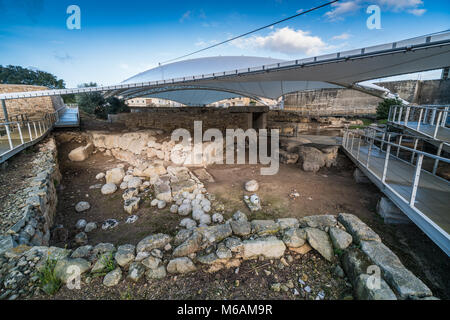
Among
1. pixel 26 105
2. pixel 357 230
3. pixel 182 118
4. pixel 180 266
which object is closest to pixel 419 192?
pixel 357 230

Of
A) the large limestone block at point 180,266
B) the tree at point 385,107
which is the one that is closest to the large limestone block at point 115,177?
the large limestone block at point 180,266

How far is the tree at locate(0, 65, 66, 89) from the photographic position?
30297 millimetres

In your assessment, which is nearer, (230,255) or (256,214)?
(230,255)

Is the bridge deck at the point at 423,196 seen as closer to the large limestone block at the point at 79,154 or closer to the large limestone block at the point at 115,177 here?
the large limestone block at the point at 115,177

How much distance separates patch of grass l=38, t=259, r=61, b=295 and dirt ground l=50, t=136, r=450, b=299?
0.30 ft

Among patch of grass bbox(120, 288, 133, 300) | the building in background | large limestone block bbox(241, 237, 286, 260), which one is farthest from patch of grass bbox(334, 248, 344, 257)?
the building in background

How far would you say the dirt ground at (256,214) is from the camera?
173 cm

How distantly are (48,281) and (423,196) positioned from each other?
4922mm

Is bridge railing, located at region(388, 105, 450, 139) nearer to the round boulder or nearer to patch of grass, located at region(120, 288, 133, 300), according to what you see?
the round boulder

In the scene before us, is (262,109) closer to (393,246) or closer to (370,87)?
(370,87)

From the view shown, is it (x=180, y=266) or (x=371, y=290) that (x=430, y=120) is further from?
(x=180, y=266)

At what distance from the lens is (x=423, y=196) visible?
2965 mm
